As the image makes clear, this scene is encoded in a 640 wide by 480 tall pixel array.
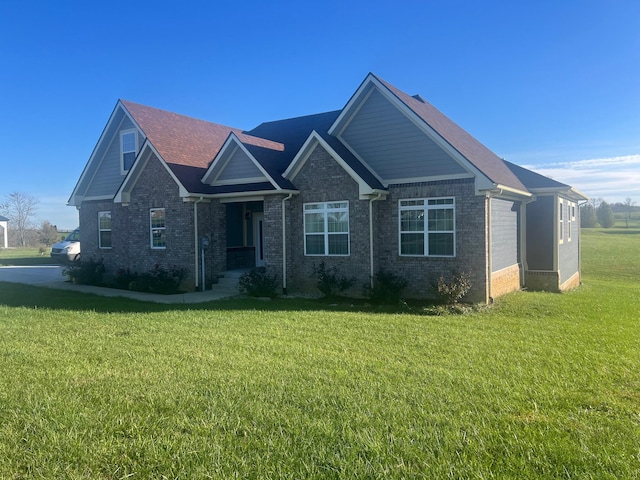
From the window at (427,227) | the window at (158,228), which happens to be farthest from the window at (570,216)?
the window at (158,228)

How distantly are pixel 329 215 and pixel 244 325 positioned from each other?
590cm

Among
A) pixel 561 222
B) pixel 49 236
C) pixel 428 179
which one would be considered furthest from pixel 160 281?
pixel 49 236

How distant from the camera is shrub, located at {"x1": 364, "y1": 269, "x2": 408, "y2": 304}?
540 inches

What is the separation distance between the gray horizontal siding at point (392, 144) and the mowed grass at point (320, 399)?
5289 millimetres

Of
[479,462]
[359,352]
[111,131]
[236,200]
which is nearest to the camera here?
[479,462]

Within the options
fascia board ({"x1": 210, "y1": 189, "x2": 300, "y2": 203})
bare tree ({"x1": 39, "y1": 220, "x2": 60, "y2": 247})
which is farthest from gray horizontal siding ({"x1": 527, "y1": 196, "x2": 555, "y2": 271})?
bare tree ({"x1": 39, "y1": 220, "x2": 60, "y2": 247})

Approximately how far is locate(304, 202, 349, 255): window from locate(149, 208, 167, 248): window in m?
5.79

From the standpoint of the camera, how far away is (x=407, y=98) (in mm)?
15969

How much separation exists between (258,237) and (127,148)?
273 inches

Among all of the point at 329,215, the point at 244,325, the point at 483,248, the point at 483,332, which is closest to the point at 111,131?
the point at 329,215

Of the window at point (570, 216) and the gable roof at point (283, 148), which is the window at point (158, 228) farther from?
the window at point (570, 216)

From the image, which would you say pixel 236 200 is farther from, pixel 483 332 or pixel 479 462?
pixel 479 462

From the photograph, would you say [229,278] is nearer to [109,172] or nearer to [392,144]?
[392,144]

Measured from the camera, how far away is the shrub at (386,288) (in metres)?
13.7
